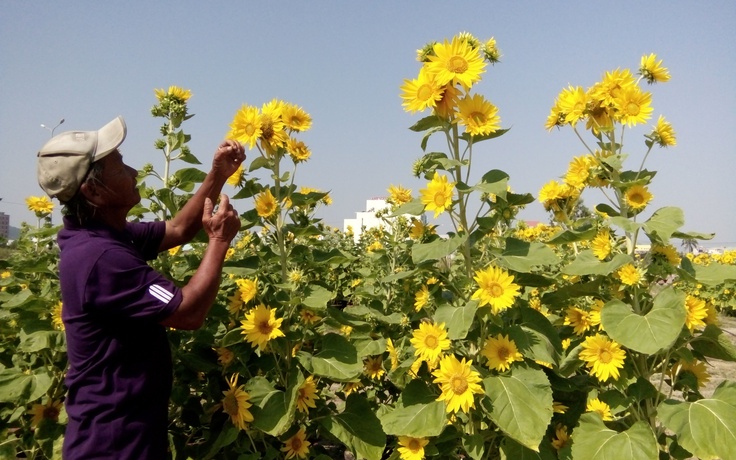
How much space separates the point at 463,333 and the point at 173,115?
207 centimetres

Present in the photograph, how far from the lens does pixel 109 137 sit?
204 cm

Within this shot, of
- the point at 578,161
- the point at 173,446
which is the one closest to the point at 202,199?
the point at 173,446

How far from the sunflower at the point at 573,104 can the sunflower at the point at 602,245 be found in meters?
0.55

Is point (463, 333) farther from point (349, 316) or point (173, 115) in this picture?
point (173, 115)

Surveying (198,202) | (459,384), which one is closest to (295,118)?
(198,202)

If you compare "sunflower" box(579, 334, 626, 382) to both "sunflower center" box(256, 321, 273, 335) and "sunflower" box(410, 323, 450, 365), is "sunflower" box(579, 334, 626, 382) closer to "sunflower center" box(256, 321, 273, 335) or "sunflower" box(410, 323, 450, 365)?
"sunflower" box(410, 323, 450, 365)

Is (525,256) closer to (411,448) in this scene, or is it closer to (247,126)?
(411,448)

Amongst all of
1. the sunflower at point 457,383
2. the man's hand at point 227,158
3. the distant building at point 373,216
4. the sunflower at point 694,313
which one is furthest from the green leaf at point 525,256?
the distant building at point 373,216

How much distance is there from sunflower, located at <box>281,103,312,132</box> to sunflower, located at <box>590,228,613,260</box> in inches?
58.1

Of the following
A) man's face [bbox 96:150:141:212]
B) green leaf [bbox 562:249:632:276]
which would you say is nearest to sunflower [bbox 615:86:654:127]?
green leaf [bbox 562:249:632:276]

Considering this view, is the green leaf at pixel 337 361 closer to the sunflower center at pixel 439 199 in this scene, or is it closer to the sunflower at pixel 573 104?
the sunflower center at pixel 439 199

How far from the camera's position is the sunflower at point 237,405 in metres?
2.46

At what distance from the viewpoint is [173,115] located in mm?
3014

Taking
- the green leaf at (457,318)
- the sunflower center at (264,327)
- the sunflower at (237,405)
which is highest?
the green leaf at (457,318)
